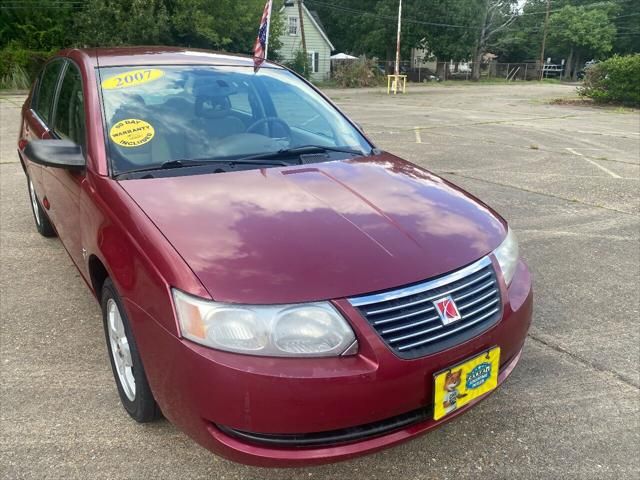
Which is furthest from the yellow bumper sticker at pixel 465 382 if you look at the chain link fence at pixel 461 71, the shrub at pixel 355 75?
the chain link fence at pixel 461 71

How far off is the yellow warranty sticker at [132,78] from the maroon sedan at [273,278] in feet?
0.03

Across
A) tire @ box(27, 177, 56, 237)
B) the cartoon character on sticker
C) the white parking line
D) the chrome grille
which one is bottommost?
the white parking line

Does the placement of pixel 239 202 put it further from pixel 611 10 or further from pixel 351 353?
pixel 611 10

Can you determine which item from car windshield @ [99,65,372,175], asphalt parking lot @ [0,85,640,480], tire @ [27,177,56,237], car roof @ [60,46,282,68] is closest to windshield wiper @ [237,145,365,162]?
car windshield @ [99,65,372,175]

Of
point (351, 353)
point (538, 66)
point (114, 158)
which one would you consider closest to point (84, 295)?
point (114, 158)

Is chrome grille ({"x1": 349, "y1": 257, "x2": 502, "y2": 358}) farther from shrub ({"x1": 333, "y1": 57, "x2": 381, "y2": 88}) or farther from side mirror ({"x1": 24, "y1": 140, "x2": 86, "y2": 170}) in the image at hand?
shrub ({"x1": 333, "y1": 57, "x2": 381, "y2": 88})

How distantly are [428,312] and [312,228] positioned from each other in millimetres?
563

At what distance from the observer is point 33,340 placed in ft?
10.2

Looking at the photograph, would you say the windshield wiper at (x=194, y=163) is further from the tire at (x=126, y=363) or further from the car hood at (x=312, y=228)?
the tire at (x=126, y=363)

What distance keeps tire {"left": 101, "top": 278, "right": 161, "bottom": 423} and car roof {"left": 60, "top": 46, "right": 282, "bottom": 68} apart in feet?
4.83

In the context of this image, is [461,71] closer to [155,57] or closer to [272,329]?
[155,57]

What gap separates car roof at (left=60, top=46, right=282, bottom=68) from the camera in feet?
10.5

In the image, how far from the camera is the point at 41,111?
4141mm

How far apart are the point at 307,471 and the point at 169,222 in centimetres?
114
